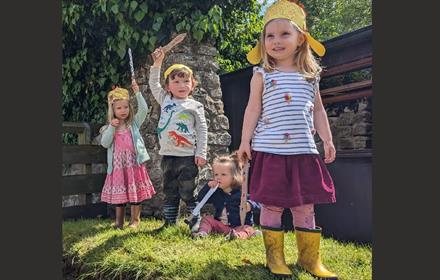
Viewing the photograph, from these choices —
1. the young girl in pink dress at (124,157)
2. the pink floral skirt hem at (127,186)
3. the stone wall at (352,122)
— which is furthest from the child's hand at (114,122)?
the stone wall at (352,122)

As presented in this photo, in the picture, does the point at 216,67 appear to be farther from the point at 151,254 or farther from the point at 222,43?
the point at 151,254

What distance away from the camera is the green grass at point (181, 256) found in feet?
10.2

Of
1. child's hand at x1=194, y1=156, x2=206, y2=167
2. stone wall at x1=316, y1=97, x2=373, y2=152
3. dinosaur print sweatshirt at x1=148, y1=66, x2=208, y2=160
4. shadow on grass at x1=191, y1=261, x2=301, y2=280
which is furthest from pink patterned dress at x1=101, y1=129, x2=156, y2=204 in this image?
stone wall at x1=316, y1=97, x2=373, y2=152

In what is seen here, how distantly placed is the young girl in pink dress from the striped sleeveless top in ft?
5.91

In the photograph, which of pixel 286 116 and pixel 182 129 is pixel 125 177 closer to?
pixel 182 129

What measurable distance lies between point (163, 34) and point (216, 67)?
647 millimetres

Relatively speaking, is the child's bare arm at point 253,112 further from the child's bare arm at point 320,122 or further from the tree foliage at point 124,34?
the tree foliage at point 124,34

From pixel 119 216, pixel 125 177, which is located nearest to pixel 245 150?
pixel 125 177

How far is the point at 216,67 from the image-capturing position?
506 cm

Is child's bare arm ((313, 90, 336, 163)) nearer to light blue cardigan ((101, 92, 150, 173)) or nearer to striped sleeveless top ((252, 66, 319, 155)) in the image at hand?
striped sleeveless top ((252, 66, 319, 155))

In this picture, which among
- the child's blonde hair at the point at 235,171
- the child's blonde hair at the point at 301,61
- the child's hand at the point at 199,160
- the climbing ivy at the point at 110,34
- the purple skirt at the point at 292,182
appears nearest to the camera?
the purple skirt at the point at 292,182

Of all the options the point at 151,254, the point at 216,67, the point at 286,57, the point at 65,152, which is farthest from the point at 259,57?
the point at 65,152

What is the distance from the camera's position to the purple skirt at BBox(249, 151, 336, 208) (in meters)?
2.95

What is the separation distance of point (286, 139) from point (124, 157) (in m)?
2.12
